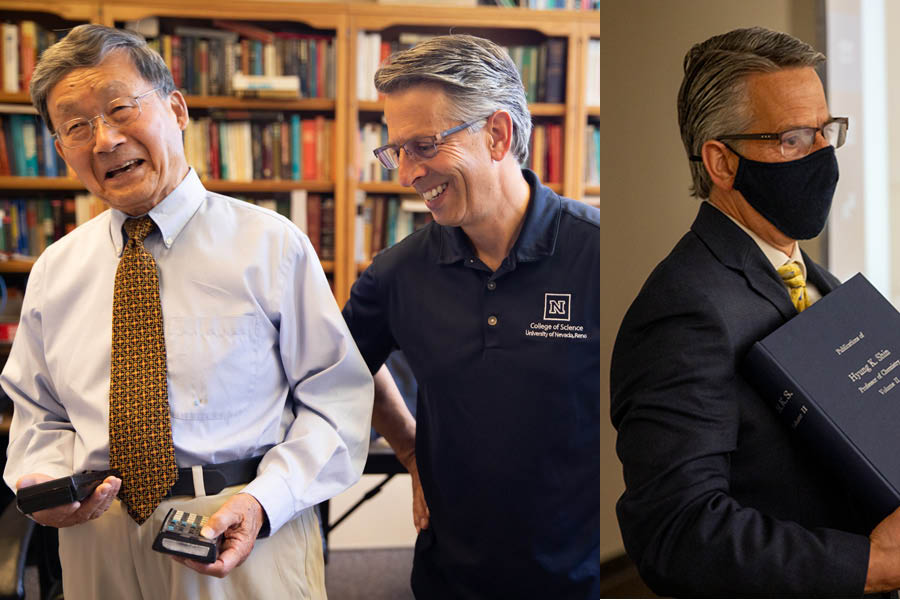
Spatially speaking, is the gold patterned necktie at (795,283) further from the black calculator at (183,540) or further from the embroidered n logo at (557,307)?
the black calculator at (183,540)

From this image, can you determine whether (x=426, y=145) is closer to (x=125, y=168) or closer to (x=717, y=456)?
(x=125, y=168)

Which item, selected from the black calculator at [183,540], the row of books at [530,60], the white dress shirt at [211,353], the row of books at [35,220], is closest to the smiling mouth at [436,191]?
the white dress shirt at [211,353]

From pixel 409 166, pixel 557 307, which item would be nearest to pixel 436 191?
pixel 409 166

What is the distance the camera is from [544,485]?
1262 mm

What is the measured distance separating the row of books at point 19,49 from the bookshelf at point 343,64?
3 centimetres

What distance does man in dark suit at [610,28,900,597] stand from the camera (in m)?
0.83

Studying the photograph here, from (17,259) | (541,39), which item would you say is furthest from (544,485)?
(541,39)

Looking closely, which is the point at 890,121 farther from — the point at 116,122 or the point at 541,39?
the point at 541,39

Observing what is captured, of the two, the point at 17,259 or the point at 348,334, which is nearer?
the point at 348,334

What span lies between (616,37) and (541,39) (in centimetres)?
177

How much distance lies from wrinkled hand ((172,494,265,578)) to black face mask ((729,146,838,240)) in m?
0.80

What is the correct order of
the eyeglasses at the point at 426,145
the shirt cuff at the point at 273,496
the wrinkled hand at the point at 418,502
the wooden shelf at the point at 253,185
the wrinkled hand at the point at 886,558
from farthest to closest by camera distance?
the wooden shelf at the point at 253,185 → the wrinkled hand at the point at 418,502 → the eyeglasses at the point at 426,145 → the shirt cuff at the point at 273,496 → the wrinkled hand at the point at 886,558

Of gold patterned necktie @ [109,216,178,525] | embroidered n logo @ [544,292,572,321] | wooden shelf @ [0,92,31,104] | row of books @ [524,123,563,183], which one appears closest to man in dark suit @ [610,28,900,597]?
embroidered n logo @ [544,292,572,321]

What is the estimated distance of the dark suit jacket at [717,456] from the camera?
82 cm
